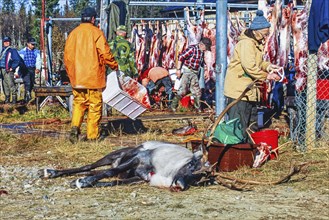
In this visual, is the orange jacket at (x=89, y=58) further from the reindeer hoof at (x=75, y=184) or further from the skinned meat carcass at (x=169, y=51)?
the skinned meat carcass at (x=169, y=51)

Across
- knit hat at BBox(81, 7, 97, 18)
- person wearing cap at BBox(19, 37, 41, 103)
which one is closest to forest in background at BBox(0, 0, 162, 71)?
person wearing cap at BBox(19, 37, 41, 103)

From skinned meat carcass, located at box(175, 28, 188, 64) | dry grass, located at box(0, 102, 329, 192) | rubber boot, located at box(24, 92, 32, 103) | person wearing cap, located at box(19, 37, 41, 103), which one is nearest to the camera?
dry grass, located at box(0, 102, 329, 192)

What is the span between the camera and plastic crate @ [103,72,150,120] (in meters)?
12.5

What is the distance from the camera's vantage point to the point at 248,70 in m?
10.1

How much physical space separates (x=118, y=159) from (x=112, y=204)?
6.88 feet

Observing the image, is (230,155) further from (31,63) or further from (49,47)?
(31,63)

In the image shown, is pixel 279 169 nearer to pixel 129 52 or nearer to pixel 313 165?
pixel 313 165

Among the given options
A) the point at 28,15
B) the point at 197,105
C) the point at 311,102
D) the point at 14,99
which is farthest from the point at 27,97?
the point at 28,15

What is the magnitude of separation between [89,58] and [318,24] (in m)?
3.62

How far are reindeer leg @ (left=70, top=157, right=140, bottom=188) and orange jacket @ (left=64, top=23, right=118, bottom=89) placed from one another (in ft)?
10.1

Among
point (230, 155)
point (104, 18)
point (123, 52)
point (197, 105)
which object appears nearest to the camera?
point (230, 155)

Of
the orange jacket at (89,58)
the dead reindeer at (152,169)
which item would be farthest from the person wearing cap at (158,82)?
the dead reindeer at (152,169)

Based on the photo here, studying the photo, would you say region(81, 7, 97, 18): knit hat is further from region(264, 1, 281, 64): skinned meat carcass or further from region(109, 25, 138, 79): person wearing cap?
region(264, 1, 281, 64): skinned meat carcass

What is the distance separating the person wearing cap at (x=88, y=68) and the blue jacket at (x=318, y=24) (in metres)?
3.17
